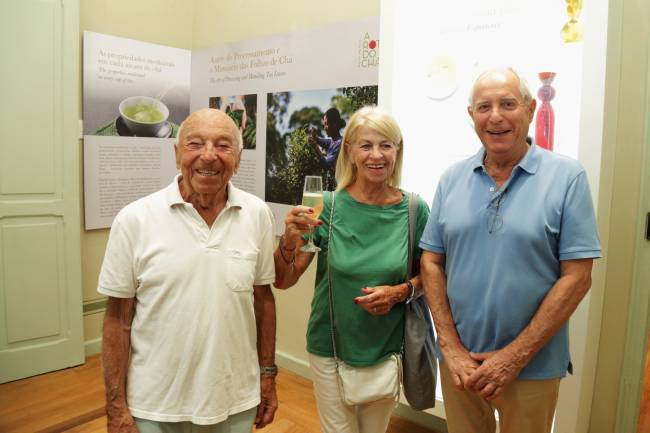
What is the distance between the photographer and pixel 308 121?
11.7 feet

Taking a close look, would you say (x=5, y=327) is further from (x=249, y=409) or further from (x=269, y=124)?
(x=249, y=409)

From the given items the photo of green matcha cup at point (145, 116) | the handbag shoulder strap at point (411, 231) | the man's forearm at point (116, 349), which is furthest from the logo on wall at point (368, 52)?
the man's forearm at point (116, 349)

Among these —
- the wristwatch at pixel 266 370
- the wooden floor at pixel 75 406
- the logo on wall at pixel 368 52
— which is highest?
the logo on wall at pixel 368 52

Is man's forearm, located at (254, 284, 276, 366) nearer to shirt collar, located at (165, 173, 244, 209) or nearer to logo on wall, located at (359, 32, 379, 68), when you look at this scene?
shirt collar, located at (165, 173, 244, 209)

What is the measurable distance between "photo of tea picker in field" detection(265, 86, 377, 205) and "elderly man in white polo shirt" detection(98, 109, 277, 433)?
2029 millimetres

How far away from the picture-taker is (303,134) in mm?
3633

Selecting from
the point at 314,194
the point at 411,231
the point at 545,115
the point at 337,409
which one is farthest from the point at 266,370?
the point at 545,115

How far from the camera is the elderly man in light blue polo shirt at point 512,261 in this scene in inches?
56.7

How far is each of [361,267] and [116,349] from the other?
784mm

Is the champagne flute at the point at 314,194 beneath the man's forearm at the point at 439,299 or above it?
above

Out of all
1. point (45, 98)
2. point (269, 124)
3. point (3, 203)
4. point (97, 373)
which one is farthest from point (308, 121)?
point (97, 373)

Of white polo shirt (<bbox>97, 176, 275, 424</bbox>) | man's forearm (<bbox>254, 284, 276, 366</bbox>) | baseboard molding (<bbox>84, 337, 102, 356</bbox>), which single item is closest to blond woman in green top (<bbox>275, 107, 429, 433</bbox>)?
man's forearm (<bbox>254, 284, 276, 366</bbox>)

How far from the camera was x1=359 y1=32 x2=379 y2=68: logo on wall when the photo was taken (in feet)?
10.4

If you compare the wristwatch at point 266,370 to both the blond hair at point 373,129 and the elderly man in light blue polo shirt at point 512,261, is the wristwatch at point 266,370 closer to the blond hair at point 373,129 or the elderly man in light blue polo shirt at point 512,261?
the elderly man in light blue polo shirt at point 512,261
